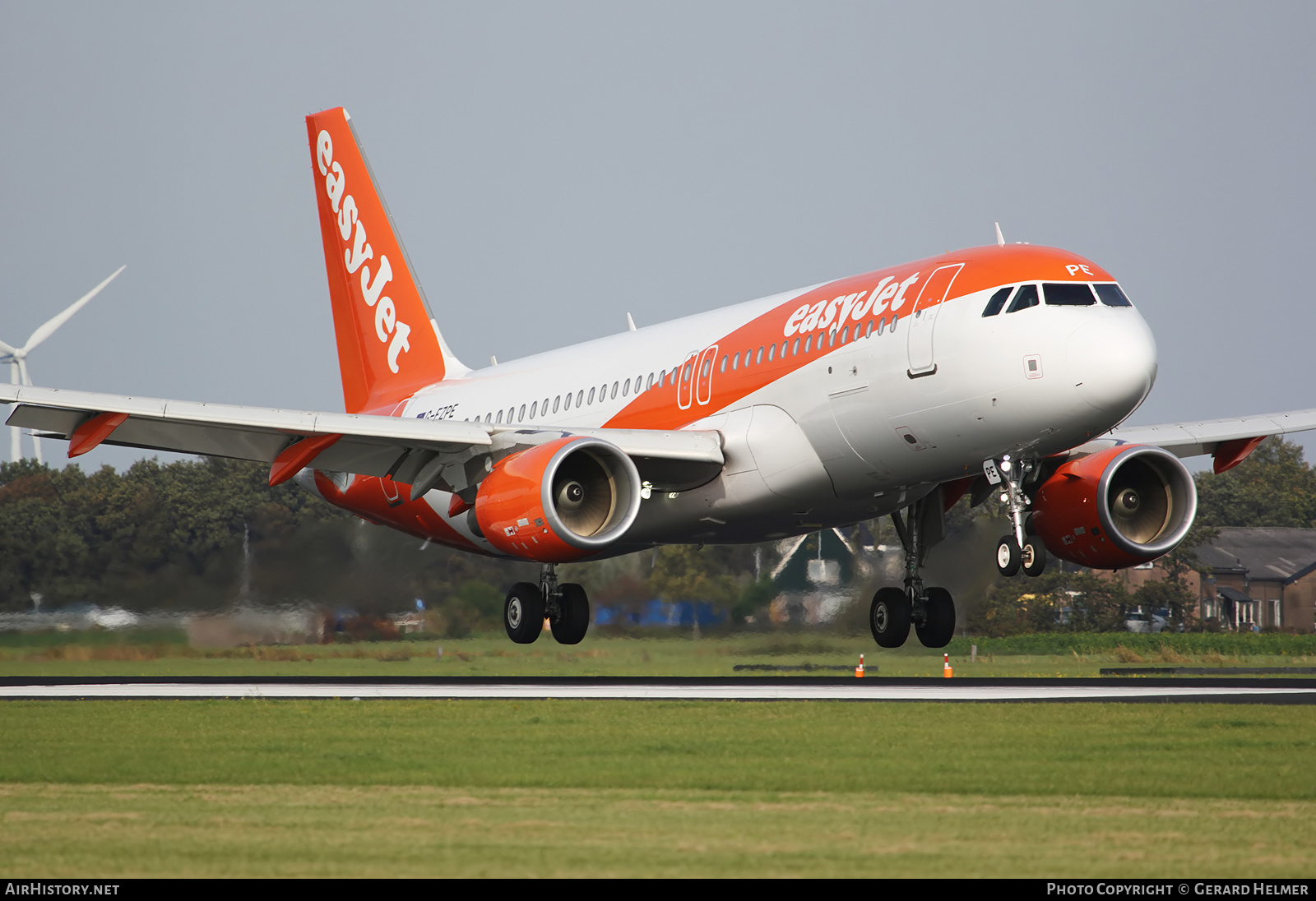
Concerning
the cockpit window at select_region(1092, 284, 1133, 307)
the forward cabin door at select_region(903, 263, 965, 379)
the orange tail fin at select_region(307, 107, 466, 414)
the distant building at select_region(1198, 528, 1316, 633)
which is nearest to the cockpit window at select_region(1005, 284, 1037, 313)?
the cockpit window at select_region(1092, 284, 1133, 307)

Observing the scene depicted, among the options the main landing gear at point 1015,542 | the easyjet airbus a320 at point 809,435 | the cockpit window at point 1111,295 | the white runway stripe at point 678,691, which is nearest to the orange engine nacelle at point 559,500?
the easyjet airbus a320 at point 809,435

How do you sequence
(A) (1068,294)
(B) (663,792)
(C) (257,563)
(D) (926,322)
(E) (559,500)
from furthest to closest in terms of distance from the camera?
(C) (257,563), (E) (559,500), (D) (926,322), (A) (1068,294), (B) (663,792)

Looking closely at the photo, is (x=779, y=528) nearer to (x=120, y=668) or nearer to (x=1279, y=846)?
(x=120, y=668)

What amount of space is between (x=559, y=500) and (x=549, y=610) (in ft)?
14.5

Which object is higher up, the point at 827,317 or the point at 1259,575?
the point at 827,317

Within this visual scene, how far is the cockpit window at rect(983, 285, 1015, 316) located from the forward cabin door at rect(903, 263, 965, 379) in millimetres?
748

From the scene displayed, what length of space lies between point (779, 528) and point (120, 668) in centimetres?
1328

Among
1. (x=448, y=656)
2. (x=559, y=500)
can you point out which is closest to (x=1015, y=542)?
(x=559, y=500)

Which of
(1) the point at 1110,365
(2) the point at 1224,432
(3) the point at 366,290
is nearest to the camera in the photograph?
(1) the point at 1110,365

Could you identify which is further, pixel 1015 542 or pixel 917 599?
pixel 917 599

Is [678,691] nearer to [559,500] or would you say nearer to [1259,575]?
[559,500]

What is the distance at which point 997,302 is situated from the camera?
22.5 m

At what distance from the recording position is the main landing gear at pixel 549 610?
29.4 metres

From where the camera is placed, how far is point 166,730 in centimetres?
1680
